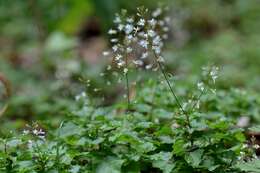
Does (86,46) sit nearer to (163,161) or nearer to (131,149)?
(131,149)

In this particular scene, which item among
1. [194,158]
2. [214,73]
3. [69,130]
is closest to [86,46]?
[69,130]

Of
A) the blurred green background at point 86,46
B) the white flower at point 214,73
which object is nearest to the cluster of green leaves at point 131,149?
the white flower at point 214,73

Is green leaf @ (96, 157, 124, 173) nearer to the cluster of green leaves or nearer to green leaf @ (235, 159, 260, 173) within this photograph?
the cluster of green leaves

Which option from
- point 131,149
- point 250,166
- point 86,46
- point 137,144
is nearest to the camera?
point 250,166

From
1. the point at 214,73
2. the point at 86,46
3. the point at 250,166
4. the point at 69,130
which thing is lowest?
the point at 250,166

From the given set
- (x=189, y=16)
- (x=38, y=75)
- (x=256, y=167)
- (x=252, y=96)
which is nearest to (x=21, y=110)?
(x=38, y=75)

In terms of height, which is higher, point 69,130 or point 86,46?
point 86,46

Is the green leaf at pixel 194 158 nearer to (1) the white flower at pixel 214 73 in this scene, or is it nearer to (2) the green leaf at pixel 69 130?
(1) the white flower at pixel 214 73
